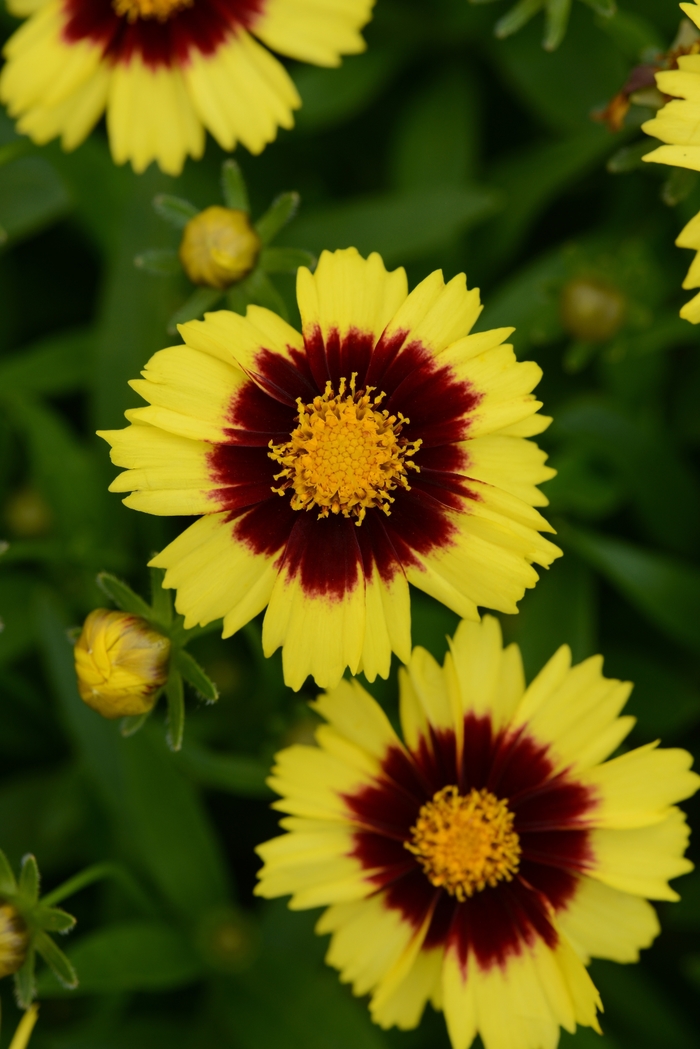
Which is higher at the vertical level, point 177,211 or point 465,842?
point 177,211

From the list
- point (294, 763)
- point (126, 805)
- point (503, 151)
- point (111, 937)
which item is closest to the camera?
point (294, 763)

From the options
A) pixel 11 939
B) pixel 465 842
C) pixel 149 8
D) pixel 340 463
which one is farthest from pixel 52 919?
pixel 149 8

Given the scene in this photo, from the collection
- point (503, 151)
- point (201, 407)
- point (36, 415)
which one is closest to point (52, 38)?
point (36, 415)

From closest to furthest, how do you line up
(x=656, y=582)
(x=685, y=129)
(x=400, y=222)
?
(x=685, y=129) → (x=656, y=582) → (x=400, y=222)

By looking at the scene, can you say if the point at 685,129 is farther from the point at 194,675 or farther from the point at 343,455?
the point at 194,675

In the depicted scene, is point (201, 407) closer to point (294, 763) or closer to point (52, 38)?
point (294, 763)

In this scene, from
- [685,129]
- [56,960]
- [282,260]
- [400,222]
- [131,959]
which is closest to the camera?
[685,129]

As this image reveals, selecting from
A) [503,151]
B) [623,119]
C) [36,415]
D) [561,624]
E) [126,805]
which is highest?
[503,151]
